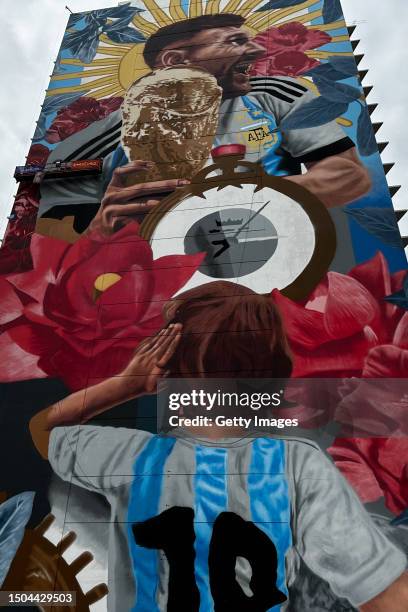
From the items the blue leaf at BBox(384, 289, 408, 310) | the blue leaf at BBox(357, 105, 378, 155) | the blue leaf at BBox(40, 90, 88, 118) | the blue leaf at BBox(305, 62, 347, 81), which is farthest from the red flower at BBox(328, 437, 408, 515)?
the blue leaf at BBox(40, 90, 88, 118)

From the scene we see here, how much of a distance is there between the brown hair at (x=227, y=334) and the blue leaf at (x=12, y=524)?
4833 mm

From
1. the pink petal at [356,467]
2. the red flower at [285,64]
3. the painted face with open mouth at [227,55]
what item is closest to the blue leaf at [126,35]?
the painted face with open mouth at [227,55]

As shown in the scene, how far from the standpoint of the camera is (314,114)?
61.3 feet

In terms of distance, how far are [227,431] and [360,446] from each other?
3.16 meters

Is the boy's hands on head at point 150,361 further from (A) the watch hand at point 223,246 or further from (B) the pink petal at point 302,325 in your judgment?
(B) the pink petal at point 302,325

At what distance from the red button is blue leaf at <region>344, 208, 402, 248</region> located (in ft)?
13.5

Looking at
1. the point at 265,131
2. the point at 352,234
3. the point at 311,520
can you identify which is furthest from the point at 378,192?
the point at 311,520

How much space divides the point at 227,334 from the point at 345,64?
11.3 metres

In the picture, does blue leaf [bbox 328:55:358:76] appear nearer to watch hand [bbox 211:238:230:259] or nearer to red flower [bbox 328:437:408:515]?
watch hand [bbox 211:238:230:259]

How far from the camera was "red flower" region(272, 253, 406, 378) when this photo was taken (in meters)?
14.3

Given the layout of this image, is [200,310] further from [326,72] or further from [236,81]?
[326,72]

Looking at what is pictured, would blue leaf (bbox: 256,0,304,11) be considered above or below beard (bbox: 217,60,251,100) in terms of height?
above

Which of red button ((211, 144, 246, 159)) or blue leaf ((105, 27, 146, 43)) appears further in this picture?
blue leaf ((105, 27, 146, 43))

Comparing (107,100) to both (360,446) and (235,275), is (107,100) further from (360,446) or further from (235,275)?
(360,446)
